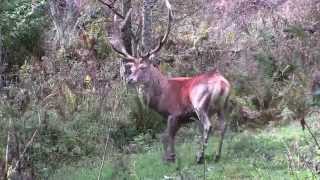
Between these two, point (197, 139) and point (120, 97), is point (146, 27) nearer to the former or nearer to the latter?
point (120, 97)

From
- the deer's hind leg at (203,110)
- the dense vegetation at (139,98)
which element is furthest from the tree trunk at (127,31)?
the deer's hind leg at (203,110)

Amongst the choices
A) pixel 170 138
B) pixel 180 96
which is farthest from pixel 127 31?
pixel 170 138

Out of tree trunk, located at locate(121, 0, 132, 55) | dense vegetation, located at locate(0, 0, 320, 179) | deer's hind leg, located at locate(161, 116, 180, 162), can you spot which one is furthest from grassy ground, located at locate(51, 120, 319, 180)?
tree trunk, located at locate(121, 0, 132, 55)

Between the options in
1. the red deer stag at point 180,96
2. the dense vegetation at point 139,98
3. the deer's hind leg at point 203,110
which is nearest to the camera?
the dense vegetation at point 139,98

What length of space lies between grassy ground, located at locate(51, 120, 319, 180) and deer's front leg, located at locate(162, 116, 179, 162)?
16 centimetres

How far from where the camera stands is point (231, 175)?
8.38 metres

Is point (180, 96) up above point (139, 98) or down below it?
above

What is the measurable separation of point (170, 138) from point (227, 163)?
1.27 metres

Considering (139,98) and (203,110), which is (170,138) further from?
(139,98)

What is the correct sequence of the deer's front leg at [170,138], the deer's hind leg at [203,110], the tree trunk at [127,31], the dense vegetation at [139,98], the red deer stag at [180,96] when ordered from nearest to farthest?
the dense vegetation at [139,98] < the deer's hind leg at [203,110] < the red deer stag at [180,96] < the deer's front leg at [170,138] < the tree trunk at [127,31]

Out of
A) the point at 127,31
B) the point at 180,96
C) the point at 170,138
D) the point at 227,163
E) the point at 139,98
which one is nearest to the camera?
the point at 227,163

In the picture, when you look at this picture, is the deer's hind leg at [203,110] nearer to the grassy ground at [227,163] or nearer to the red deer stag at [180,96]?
the red deer stag at [180,96]

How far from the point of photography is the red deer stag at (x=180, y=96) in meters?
9.85

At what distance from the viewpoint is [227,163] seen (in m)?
A: 9.20
